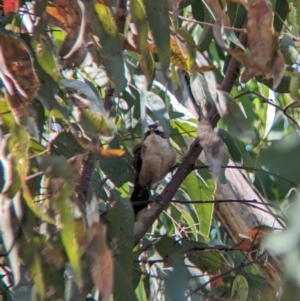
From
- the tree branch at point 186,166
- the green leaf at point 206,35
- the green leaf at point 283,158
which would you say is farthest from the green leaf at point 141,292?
the green leaf at point 283,158

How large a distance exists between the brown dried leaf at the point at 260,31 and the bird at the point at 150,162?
64cm

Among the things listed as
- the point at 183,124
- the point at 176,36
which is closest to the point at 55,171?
the point at 176,36

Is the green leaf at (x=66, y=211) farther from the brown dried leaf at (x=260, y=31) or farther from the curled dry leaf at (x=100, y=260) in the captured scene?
the brown dried leaf at (x=260, y=31)

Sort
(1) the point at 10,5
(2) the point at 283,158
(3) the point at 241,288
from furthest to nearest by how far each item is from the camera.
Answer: (3) the point at 241,288 → (1) the point at 10,5 → (2) the point at 283,158

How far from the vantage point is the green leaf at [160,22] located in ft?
3.82

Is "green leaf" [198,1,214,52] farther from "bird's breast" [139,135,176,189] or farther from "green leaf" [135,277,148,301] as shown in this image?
"green leaf" [135,277,148,301]

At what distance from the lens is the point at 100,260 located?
3.30ft

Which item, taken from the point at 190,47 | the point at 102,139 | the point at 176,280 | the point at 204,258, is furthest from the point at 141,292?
the point at 190,47

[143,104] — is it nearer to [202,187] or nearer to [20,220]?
[20,220]

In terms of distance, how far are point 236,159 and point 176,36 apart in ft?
1.05

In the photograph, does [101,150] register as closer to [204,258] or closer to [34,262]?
[34,262]

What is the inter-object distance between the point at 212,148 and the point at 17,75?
327 millimetres

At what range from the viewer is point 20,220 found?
1062mm

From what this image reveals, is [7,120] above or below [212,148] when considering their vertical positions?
above
